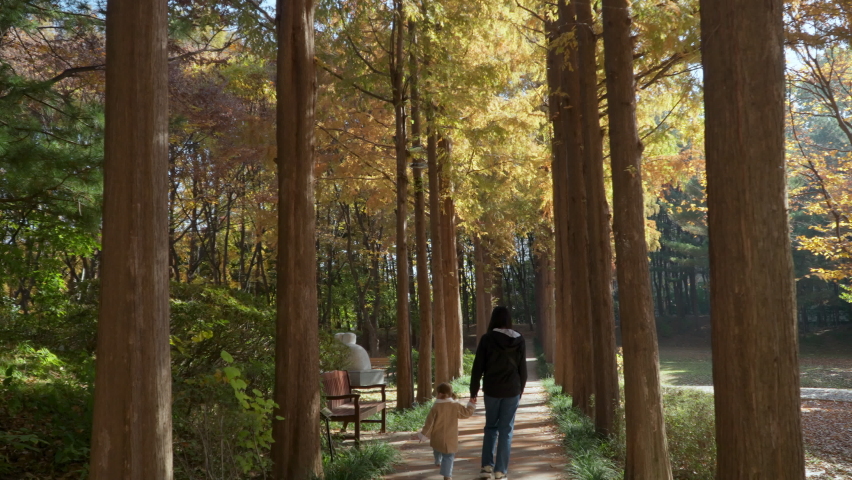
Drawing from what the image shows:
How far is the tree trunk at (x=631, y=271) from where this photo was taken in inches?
279

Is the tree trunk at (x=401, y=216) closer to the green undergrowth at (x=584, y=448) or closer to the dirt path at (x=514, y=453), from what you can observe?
the dirt path at (x=514, y=453)

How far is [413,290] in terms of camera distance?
1640 inches

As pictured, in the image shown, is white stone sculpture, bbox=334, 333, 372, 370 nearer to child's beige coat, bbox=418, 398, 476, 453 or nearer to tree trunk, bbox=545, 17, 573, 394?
tree trunk, bbox=545, 17, 573, 394

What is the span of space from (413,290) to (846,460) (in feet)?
99.3

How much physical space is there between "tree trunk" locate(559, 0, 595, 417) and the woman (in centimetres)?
400

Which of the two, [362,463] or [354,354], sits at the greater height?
[354,354]

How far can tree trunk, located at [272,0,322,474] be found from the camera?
713cm

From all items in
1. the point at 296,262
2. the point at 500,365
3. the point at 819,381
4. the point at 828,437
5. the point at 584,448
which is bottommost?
the point at 819,381

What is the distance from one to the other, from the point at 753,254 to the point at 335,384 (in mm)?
8092

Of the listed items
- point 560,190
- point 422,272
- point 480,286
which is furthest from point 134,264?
point 480,286

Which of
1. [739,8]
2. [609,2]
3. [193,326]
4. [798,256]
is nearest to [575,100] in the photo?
[609,2]

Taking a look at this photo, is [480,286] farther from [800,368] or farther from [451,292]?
[800,368]

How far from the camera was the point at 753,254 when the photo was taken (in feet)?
11.5

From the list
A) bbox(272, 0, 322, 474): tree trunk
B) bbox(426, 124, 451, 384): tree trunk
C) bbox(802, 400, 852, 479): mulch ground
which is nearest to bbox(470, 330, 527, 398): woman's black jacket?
bbox(272, 0, 322, 474): tree trunk
